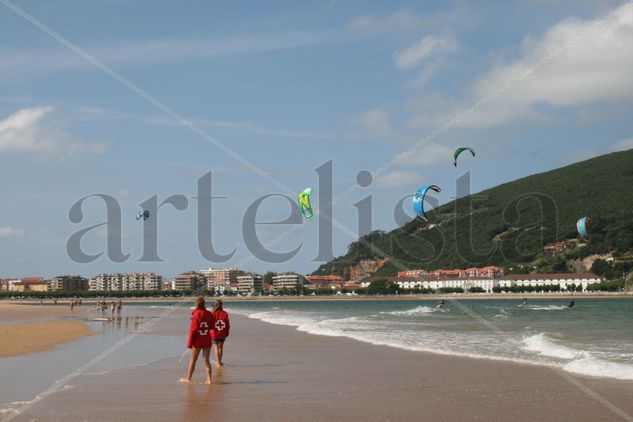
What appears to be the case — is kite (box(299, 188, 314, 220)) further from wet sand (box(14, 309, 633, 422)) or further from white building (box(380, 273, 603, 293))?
white building (box(380, 273, 603, 293))

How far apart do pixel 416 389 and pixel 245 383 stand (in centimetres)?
243

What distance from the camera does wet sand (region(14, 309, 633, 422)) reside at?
8.12 meters

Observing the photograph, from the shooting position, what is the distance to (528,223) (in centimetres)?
17288

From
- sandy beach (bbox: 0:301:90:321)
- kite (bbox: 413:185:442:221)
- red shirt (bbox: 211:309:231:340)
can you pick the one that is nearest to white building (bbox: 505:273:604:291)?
sandy beach (bbox: 0:301:90:321)

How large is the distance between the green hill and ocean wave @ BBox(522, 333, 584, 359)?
455 feet

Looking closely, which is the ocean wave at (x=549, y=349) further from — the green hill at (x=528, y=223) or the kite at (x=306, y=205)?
the green hill at (x=528, y=223)

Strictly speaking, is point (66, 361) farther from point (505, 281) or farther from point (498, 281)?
point (498, 281)

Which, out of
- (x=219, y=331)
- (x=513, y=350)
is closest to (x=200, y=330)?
(x=219, y=331)

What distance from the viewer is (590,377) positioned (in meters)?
11.1

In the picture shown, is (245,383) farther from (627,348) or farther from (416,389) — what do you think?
(627,348)

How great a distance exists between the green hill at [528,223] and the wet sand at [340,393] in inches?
5738

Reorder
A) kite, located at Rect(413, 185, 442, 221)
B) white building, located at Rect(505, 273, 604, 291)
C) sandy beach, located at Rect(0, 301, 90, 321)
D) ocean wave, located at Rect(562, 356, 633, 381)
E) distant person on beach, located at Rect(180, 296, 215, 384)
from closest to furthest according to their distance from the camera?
1. distant person on beach, located at Rect(180, 296, 215, 384)
2. ocean wave, located at Rect(562, 356, 633, 381)
3. kite, located at Rect(413, 185, 442, 221)
4. sandy beach, located at Rect(0, 301, 90, 321)
5. white building, located at Rect(505, 273, 604, 291)

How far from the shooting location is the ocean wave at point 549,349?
14701 mm

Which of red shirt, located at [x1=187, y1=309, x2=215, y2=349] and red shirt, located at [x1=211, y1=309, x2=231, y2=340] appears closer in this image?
red shirt, located at [x1=187, y1=309, x2=215, y2=349]
